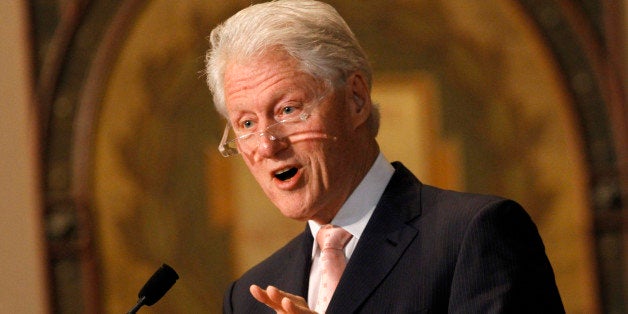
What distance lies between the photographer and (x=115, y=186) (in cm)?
410

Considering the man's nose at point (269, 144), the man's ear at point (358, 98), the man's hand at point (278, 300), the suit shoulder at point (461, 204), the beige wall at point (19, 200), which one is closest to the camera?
the man's hand at point (278, 300)

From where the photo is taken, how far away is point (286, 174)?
2.14 m

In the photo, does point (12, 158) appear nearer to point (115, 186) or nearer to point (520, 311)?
point (115, 186)

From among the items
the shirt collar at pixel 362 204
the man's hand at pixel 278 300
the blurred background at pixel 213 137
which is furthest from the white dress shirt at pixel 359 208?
the blurred background at pixel 213 137

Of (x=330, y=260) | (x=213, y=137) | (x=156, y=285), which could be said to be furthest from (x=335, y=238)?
(x=213, y=137)

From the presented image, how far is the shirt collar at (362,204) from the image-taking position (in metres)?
2.14

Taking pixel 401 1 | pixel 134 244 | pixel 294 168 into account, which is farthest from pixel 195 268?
pixel 294 168

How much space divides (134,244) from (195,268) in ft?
0.90

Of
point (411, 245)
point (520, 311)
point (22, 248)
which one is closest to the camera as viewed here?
point (520, 311)

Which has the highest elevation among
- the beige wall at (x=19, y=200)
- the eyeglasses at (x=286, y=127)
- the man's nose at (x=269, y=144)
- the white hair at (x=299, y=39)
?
the white hair at (x=299, y=39)

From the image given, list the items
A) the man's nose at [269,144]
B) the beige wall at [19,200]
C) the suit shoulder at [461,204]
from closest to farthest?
the suit shoulder at [461,204], the man's nose at [269,144], the beige wall at [19,200]

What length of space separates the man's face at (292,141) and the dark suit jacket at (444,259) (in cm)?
12

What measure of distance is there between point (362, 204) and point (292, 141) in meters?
0.21

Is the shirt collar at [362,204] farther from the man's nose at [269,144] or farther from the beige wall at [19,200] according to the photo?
the beige wall at [19,200]
